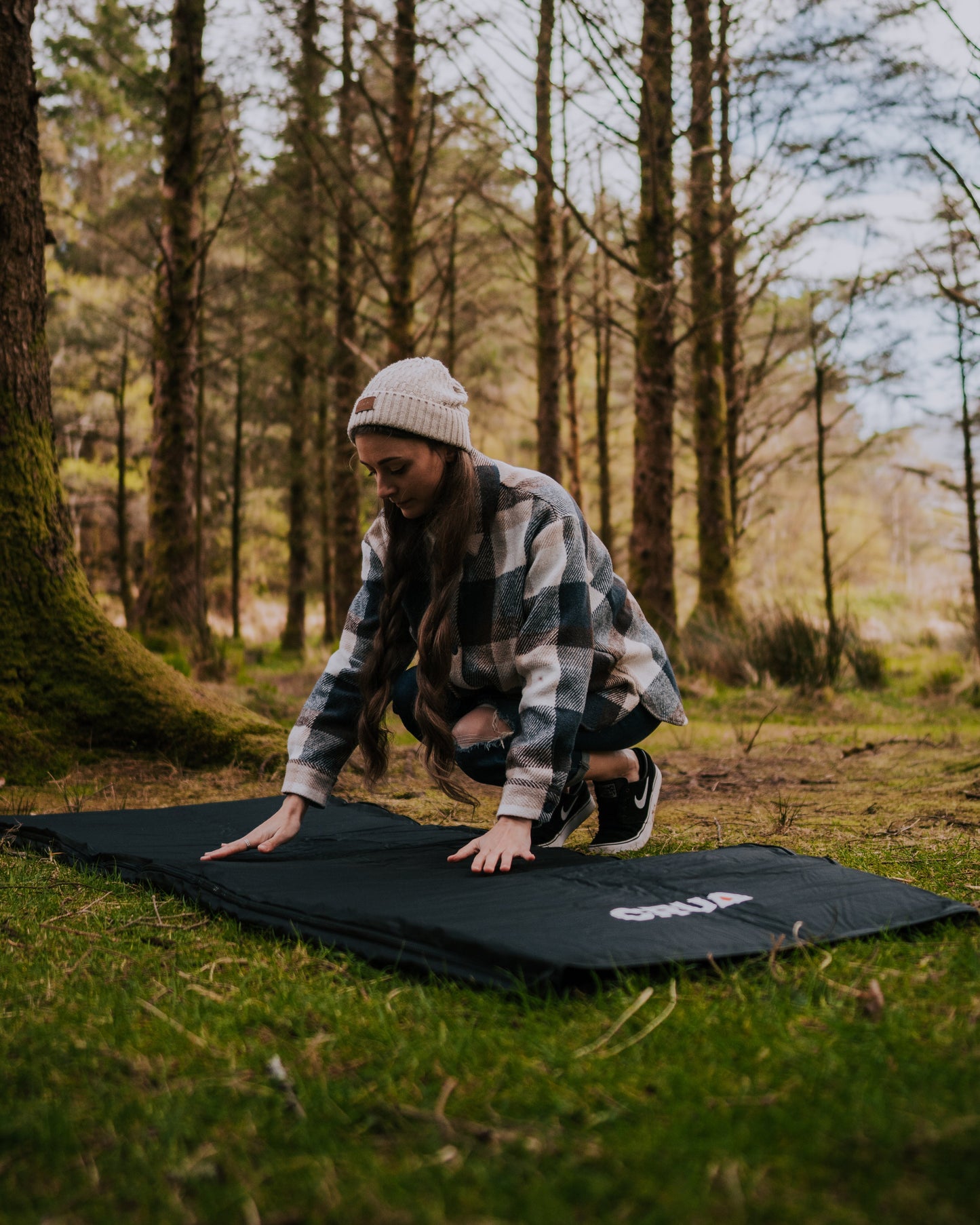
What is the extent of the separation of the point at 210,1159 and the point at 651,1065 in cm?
55

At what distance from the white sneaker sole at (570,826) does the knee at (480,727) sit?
36cm

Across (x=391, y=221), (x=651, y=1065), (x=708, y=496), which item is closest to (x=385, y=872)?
(x=651, y=1065)

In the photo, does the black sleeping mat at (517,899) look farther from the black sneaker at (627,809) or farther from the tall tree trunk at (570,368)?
the tall tree trunk at (570,368)

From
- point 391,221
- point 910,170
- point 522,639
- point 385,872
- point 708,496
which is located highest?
point 910,170

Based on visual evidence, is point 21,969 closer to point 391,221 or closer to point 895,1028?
point 895,1028

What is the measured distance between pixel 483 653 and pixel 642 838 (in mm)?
702

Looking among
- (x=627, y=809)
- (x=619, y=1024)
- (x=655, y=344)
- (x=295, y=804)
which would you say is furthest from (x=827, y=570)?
(x=619, y=1024)

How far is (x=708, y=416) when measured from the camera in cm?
1061

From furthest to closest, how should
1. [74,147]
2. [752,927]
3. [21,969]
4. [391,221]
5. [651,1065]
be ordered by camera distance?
[74,147]
[391,221]
[752,927]
[21,969]
[651,1065]

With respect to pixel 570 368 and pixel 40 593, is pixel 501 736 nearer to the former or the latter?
pixel 40 593

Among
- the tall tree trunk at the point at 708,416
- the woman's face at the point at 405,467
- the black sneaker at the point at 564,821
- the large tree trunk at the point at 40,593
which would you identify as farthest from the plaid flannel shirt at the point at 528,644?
the tall tree trunk at the point at 708,416

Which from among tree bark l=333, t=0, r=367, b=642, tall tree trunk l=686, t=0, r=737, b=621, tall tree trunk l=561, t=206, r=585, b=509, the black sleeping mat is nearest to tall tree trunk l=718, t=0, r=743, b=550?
tall tree trunk l=686, t=0, r=737, b=621

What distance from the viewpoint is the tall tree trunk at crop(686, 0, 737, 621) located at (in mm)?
9859

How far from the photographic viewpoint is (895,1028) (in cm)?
135
